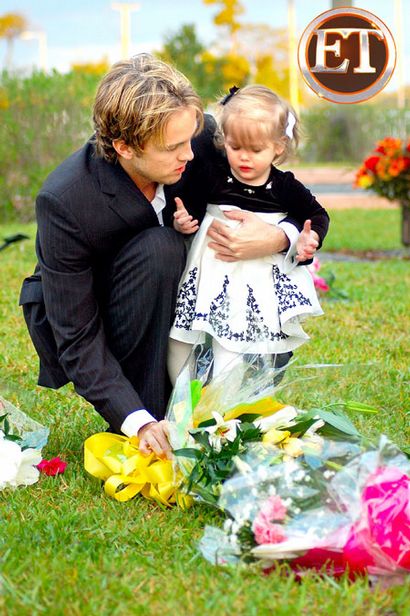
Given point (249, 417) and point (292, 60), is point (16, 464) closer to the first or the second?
point (249, 417)

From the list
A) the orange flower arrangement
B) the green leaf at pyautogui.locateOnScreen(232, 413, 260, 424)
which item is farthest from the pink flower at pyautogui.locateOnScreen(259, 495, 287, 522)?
the orange flower arrangement

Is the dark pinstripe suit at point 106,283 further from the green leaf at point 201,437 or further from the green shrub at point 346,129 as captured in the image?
the green shrub at point 346,129

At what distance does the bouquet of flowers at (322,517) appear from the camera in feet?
6.59

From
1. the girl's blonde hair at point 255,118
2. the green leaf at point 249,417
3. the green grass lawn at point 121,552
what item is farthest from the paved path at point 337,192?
the green leaf at point 249,417

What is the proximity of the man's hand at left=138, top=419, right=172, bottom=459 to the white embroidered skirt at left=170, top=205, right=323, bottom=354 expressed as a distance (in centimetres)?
35

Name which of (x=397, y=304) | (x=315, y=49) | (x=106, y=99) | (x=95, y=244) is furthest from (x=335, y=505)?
(x=397, y=304)

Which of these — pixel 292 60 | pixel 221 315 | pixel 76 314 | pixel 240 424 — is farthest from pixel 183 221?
pixel 292 60

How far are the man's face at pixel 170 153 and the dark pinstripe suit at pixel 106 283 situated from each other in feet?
0.30

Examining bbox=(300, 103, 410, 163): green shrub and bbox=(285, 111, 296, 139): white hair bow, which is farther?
bbox=(300, 103, 410, 163): green shrub

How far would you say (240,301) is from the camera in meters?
2.79

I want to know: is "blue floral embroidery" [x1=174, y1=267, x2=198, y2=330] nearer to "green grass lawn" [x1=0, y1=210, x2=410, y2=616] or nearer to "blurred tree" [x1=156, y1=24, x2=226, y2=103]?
"green grass lawn" [x1=0, y1=210, x2=410, y2=616]

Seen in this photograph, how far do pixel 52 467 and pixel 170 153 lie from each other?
91cm

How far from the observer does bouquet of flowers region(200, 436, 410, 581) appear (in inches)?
79.1

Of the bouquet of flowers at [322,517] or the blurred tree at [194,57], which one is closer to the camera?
the bouquet of flowers at [322,517]
